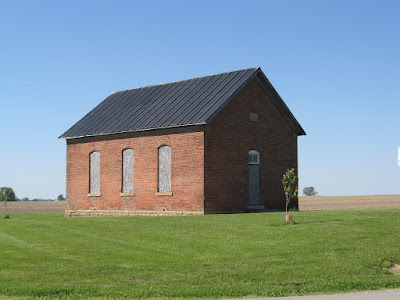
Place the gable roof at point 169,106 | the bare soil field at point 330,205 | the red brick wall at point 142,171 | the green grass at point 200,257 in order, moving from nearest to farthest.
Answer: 1. the green grass at point 200,257
2. the red brick wall at point 142,171
3. the gable roof at point 169,106
4. the bare soil field at point 330,205

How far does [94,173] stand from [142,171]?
15.2 ft

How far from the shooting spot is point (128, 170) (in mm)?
32469

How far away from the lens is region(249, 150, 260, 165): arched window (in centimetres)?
3130

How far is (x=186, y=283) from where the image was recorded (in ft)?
40.5

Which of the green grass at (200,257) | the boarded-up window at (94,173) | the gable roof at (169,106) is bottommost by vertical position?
the green grass at (200,257)

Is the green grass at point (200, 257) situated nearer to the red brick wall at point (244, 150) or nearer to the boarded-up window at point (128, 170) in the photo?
the red brick wall at point (244, 150)

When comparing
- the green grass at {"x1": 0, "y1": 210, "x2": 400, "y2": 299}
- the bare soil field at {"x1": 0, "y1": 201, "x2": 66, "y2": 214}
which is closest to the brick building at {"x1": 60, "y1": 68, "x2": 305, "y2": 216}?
the green grass at {"x1": 0, "y1": 210, "x2": 400, "y2": 299}

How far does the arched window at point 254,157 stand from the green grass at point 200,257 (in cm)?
842

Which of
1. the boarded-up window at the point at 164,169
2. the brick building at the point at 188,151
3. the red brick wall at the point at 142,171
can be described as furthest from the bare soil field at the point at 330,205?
the boarded-up window at the point at 164,169

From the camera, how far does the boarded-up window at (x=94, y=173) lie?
34469 mm

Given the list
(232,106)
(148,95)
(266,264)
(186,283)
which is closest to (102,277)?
(186,283)

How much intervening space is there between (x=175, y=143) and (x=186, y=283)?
17.8 metres

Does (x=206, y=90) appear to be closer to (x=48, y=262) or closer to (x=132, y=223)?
(x=132, y=223)

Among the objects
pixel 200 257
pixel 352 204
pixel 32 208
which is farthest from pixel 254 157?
pixel 32 208
